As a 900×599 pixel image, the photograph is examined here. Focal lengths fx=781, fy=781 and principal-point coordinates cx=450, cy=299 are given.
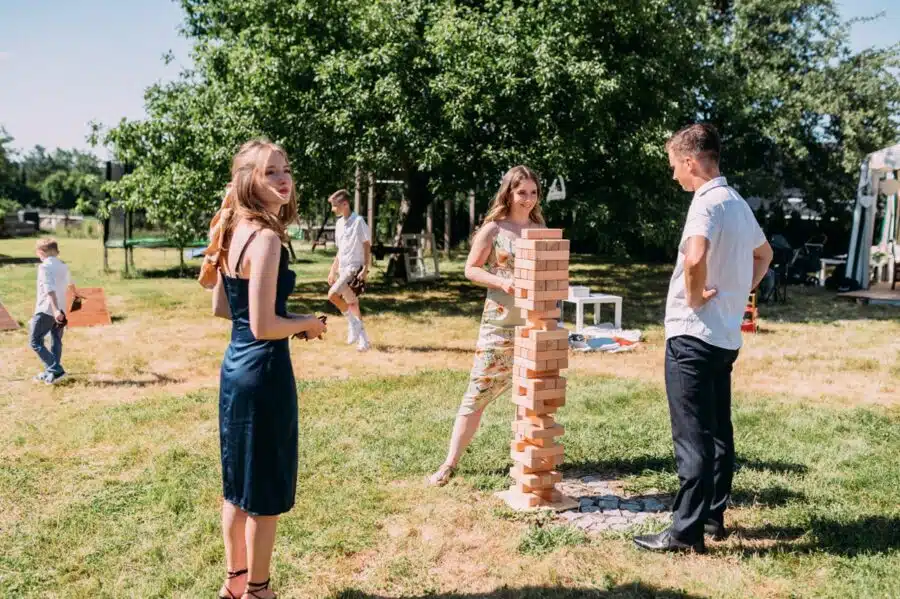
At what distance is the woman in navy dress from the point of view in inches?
111

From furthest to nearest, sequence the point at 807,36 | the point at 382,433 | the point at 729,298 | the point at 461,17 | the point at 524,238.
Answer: the point at 807,36 < the point at 461,17 < the point at 382,433 < the point at 524,238 < the point at 729,298

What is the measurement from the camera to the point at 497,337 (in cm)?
466

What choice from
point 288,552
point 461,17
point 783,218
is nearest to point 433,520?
point 288,552

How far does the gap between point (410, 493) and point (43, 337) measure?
4.79 m

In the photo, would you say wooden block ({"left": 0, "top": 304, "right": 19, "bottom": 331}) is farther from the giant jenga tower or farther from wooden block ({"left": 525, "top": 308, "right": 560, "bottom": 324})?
wooden block ({"left": 525, "top": 308, "right": 560, "bottom": 324})

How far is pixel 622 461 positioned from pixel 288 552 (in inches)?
93.9

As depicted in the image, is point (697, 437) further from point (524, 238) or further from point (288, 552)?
point (288, 552)

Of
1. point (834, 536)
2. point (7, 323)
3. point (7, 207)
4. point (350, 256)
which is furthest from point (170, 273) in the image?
point (7, 207)

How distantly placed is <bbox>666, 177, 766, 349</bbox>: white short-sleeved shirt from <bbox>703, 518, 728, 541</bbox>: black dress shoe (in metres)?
0.98

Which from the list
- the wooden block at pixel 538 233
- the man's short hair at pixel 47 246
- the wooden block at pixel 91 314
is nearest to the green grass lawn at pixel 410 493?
the man's short hair at pixel 47 246

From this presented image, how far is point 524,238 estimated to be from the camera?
424 cm

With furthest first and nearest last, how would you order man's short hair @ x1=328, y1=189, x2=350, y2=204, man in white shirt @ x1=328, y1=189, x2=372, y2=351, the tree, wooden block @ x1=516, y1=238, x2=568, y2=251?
the tree
man in white shirt @ x1=328, y1=189, x2=372, y2=351
man's short hair @ x1=328, y1=189, x2=350, y2=204
wooden block @ x1=516, y1=238, x2=568, y2=251

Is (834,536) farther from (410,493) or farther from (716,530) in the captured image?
(410,493)

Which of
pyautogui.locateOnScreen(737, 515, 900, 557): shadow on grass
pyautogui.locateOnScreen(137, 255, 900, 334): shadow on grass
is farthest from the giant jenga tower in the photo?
pyautogui.locateOnScreen(137, 255, 900, 334): shadow on grass
